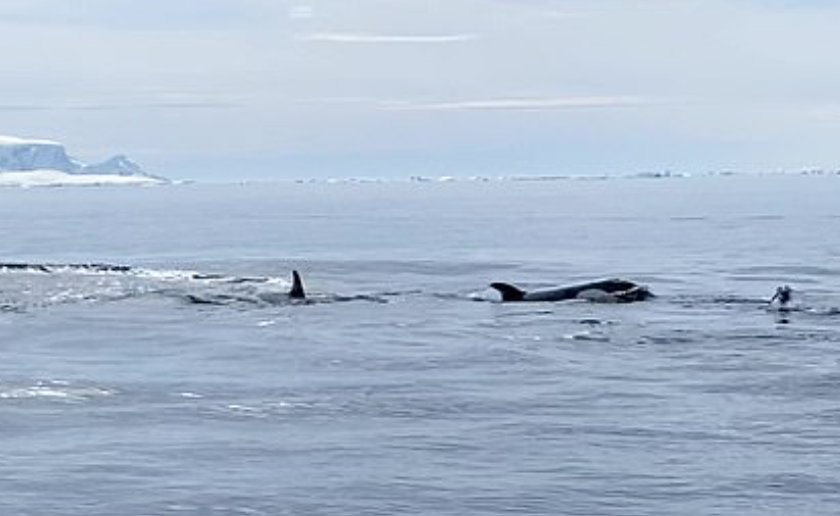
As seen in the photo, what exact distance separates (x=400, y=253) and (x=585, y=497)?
169 ft

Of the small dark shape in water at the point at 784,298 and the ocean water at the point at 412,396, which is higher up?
the small dark shape in water at the point at 784,298

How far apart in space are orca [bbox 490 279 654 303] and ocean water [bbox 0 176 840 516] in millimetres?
450

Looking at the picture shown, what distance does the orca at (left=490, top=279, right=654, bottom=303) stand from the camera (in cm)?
4228

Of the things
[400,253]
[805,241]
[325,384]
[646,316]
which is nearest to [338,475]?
[325,384]

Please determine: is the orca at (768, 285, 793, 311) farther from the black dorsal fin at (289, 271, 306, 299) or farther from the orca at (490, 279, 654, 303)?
the black dorsal fin at (289, 271, 306, 299)

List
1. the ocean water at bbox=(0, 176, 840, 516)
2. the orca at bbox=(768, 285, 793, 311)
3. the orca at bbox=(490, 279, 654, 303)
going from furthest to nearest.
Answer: the orca at bbox=(490, 279, 654, 303) → the orca at bbox=(768, 285, 793, 311) → the ocean water at bbox=(0, 176, 840, 516)

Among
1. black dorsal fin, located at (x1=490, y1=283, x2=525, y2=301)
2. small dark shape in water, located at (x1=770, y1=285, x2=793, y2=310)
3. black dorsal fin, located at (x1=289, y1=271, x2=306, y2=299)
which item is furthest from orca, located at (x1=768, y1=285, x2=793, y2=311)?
black dorsal fin, located at (x1=289, y1=271, x2=306, y2=299)

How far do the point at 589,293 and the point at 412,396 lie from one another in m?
18.0

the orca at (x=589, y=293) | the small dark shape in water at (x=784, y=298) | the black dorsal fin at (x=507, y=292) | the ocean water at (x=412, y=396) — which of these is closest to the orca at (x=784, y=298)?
the small dark shape in water at (x=784, y=298)

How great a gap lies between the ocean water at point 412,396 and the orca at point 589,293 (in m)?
0.45

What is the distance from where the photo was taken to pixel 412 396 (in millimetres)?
25312

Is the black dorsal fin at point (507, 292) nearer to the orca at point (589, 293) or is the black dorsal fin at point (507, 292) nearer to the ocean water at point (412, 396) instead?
the orca at point (589, 293)

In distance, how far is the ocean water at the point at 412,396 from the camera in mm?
18422

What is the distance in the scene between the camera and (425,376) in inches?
1093
